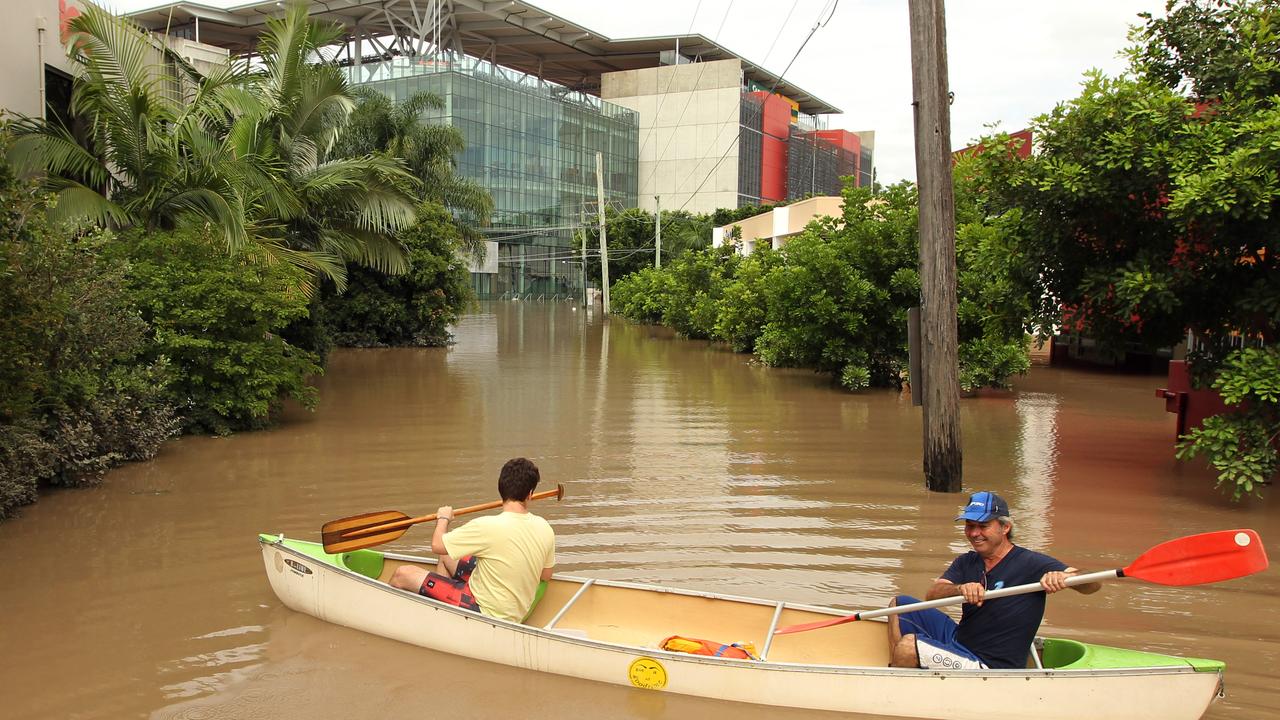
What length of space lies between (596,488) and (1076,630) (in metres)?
5.47

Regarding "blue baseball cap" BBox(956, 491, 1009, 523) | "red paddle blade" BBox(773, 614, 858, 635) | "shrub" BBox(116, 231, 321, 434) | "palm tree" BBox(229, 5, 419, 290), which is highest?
"palm tree" BBox(229, 5, 419, 290)

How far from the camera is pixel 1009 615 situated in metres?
5.21

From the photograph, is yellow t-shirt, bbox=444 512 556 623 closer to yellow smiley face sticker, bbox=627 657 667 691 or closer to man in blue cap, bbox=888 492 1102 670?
yellow smiley face sticker, bbox=627 657 667 691

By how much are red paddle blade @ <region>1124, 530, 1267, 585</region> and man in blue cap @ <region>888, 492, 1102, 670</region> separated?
0.34 m

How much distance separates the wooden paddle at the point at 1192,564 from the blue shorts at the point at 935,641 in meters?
0.22

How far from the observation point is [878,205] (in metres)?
20.0

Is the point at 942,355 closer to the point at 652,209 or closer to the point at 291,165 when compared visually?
the point at 291,165

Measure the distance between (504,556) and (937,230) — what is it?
21.5ft

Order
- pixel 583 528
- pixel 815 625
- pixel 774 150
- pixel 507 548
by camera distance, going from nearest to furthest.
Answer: pixel 815 625
pixel 507 548
pixel 583 528
pixel 774 150

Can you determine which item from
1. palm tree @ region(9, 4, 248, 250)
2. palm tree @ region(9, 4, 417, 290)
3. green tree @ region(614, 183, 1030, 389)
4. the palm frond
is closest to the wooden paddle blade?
palm tree @ region(9, 4, 417, 290)

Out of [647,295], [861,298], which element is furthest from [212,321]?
[647,295]

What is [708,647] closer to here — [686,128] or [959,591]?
[959,591]

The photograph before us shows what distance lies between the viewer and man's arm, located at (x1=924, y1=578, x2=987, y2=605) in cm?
513

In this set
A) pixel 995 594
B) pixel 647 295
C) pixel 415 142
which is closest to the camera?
pixel 995 594
